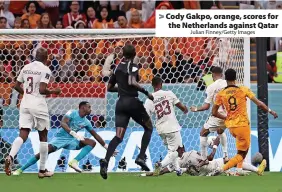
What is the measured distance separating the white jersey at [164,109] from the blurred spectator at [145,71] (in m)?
2.15

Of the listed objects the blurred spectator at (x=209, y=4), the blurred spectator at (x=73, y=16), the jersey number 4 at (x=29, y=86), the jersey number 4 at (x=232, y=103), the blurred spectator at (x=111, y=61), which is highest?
the blurred spectator at (x=209, y=4)

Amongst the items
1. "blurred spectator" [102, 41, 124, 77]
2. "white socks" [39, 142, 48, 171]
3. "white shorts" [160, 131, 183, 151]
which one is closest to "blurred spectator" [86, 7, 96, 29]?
"blurred spectator" [102, 41, 124, 77]

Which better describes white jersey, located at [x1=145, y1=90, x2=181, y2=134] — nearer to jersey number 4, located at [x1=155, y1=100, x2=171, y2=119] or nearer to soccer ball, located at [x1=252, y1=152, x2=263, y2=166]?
jersey number 4, located at [x1=155, y1=100, x2=171, y2=119]

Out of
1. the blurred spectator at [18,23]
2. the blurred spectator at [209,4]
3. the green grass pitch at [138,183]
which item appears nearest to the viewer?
the green grass pitch at [138,183]

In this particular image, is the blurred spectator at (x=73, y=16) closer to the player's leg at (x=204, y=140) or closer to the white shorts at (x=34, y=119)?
the player's leg at (x=204, y=140)

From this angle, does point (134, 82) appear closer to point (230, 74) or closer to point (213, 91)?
point (230, 74)

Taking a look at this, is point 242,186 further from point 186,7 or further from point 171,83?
point 186,7

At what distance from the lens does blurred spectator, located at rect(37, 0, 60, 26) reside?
1995 centimetres

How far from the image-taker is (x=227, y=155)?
1519 centimetres

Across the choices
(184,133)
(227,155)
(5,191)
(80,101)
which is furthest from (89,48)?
(5,191)

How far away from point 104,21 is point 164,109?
5.58 m

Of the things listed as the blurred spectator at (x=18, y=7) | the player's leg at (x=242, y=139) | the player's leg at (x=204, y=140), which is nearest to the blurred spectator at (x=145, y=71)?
the player's leg at (x=204, y=140)

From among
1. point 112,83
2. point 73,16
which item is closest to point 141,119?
point 112,83

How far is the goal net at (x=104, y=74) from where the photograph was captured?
1600 cm
